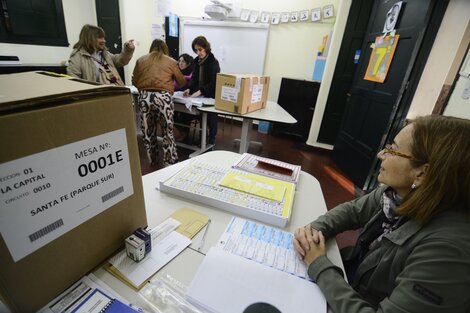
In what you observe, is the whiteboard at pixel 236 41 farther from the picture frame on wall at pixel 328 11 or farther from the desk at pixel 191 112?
the desk at pixel 191 112

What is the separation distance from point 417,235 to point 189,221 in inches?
26.5

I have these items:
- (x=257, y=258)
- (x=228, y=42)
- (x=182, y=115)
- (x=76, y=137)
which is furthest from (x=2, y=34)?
(x=257, y=258)

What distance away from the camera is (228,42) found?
468cm

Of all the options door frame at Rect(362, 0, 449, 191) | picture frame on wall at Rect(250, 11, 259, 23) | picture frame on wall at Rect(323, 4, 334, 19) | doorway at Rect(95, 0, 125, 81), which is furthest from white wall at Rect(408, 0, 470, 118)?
doorway at Rect(95, 0, 125, 81)

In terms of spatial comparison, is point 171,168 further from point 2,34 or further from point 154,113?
point 2,34

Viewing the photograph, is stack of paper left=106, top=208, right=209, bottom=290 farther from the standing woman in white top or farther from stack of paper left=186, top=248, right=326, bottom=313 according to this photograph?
the standing woman in white top

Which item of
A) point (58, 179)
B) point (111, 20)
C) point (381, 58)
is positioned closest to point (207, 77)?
point (381, 58)

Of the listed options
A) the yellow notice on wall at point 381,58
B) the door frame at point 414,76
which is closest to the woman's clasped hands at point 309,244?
the door frame at point 414,76

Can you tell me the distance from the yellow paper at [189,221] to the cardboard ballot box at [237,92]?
171 cm

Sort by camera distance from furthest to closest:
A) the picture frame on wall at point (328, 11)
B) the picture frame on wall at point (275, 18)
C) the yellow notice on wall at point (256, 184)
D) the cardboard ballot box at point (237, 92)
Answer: the picture frame on wall at point (275, 18) → the picture frame on wall at point (328, 11) → the cardboard ballot box at point (237, 92) → the yellow notice on wall at point (256, 184)

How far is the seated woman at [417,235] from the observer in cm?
52

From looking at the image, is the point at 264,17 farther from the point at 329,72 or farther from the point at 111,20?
the point at 111,20

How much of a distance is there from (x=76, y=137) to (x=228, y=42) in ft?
15.8

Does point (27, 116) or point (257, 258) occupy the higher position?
point (27, 116)
